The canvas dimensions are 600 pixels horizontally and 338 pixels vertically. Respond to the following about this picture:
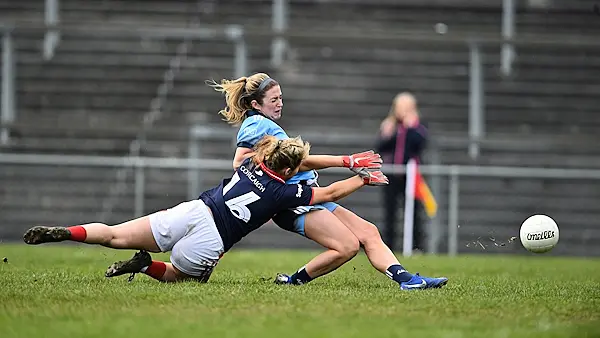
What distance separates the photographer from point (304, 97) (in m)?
19.0

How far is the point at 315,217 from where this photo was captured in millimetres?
8312

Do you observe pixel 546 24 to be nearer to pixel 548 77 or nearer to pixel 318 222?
pixel 548 77

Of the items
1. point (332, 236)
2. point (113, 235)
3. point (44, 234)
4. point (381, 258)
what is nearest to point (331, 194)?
point (332, 236)

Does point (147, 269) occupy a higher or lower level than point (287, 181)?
lower

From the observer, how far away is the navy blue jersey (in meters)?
8.10

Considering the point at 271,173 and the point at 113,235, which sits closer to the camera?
the point at 113,235

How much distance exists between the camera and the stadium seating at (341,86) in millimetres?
17625

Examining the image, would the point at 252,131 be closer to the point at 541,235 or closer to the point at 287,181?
the point at 287,181

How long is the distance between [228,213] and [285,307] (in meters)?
1.44

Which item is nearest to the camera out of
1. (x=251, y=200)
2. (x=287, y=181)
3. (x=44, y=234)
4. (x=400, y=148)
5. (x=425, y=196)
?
(x=44, y=234)

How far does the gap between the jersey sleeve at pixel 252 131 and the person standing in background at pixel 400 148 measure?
707 centimetres

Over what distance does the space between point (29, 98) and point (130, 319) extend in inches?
518

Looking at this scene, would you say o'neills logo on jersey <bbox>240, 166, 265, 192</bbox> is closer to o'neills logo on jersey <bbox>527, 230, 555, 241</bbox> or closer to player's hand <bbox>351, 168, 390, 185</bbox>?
player's hand <bbox>351, 168, 390, 185</bbox>

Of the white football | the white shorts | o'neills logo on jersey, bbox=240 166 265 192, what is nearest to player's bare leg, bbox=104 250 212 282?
the white shorts
